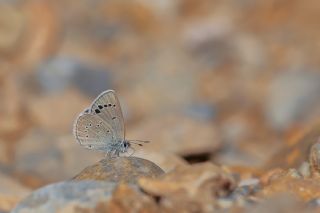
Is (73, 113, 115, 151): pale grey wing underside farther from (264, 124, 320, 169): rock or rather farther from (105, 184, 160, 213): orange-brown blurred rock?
(105, 184, 160, 213): orange-brown blurred rock

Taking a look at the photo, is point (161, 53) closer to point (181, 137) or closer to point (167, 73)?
point (167, 73)

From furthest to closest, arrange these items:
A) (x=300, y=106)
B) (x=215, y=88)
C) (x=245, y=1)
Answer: (x=245, y=1)
(x=215, y=88)
(x=300, y=106)

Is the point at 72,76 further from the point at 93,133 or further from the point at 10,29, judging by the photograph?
the point at 93,133

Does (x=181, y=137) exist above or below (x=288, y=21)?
below

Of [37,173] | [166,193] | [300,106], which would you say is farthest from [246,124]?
[166,193]

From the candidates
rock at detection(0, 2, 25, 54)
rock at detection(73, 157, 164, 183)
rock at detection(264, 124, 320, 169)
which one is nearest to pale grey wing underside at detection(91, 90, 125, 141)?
rock at detection(73, 157, 164, 183)
